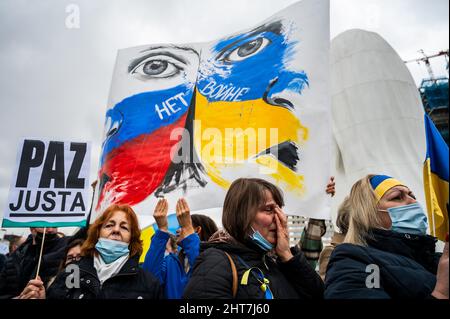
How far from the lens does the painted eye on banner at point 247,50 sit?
4293 millimetres

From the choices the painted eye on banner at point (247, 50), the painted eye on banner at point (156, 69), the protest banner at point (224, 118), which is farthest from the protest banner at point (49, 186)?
the painted eye on banner at point (247, 50)

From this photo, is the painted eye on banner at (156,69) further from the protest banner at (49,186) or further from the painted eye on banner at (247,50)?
the protest banner at (49,186)

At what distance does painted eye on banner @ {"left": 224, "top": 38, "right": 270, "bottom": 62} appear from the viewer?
429cm

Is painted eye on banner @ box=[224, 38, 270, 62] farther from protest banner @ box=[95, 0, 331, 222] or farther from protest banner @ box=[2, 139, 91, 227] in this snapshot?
protest banner @ box=[2, 139, 91, 227]

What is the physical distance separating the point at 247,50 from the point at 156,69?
118 centimetres

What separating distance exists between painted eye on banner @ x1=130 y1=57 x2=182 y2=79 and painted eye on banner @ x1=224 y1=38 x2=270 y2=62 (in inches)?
27.4

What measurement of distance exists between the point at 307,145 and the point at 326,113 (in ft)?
1.29

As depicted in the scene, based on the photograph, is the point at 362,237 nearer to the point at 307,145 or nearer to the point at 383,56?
the point at 307,145

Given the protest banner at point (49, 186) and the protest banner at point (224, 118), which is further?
the protest banner at point (224, 118)

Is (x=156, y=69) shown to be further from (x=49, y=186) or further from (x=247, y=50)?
(x=49, y=186)

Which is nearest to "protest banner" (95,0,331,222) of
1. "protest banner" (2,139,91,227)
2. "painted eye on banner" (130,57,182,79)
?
"painted eye on banner" (130,57,182,79)

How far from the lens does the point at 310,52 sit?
3885mm

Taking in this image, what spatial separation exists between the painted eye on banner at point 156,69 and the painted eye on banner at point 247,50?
0.69 m

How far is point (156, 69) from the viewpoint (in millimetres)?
4578
